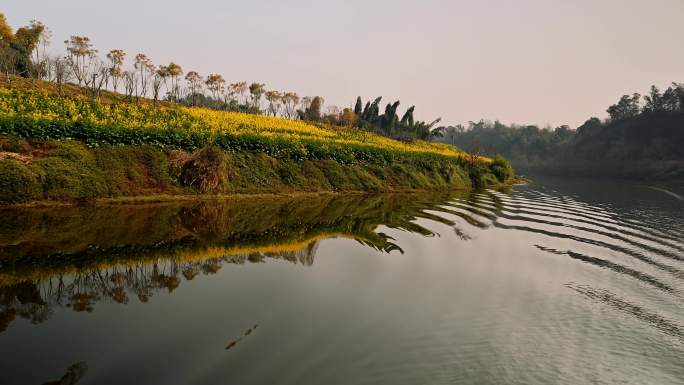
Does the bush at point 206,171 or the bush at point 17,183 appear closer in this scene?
the bush at point 17,183

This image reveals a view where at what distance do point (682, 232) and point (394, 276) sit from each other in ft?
65.9

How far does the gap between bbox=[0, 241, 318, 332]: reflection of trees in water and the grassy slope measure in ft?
38.8

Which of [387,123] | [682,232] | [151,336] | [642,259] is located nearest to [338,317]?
[151,336]

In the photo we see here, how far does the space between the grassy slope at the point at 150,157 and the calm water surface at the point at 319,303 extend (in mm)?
3027

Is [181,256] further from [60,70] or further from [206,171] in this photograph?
[60,70]

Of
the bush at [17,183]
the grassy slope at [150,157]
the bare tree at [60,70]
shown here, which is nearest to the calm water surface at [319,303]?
the bush at [17,183]

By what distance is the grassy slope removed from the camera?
20.8m

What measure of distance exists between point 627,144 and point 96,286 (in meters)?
136

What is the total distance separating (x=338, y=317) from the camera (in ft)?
29.9

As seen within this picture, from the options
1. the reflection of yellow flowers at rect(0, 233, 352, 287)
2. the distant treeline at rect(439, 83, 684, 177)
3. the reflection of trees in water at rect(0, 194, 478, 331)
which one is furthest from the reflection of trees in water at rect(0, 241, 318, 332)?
the distant treeline at rect(439, 83, 684, 177)

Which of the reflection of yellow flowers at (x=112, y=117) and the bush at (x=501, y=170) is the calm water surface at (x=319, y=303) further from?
the bush at (x=501, y=170)

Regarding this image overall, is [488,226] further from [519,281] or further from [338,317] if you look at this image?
[338,317]

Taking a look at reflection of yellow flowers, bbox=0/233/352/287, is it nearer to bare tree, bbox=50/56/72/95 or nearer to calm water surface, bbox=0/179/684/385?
calm water surface, bbox=0/179/684/385

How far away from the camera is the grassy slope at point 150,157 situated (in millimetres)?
20812
